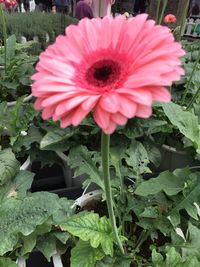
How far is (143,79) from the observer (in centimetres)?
31

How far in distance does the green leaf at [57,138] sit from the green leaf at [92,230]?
0.28 meters

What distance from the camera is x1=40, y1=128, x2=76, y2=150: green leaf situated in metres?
0.81

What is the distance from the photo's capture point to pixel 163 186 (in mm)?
666

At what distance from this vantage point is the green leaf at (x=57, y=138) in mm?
812

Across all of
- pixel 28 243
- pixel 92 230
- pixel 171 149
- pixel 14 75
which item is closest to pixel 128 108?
pixel 92 230

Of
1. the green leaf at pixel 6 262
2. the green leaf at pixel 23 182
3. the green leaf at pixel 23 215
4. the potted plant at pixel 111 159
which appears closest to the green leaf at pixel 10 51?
the potted plant at pixel 111 159

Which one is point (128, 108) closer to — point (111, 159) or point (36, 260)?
point (111, 159)

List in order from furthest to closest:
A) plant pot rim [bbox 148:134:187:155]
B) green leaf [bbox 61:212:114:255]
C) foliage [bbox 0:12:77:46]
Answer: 1. foliage [bbox 0:12:77:46]
2. plant pot rim [bbox 148:134:187:155]
3. green leaf [bbox 61:212:114:255]

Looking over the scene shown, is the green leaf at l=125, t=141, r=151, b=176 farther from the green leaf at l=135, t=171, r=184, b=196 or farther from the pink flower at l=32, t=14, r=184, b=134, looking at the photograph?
the pink flower at l=32, t=14, r=184, b=134

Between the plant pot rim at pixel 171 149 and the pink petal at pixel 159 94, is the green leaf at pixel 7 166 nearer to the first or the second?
the plant pot rim at pixel 171 149

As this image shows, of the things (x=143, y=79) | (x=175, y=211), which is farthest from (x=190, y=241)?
(x=143, y=79)

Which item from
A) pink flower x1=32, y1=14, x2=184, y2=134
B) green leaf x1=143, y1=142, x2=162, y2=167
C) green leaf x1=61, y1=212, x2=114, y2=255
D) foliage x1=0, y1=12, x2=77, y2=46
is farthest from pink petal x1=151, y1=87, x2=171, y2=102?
foliage x1=0, y1=12, x2=77, y2=46

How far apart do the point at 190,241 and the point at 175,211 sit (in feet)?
0.21

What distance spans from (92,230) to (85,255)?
0.05 m
